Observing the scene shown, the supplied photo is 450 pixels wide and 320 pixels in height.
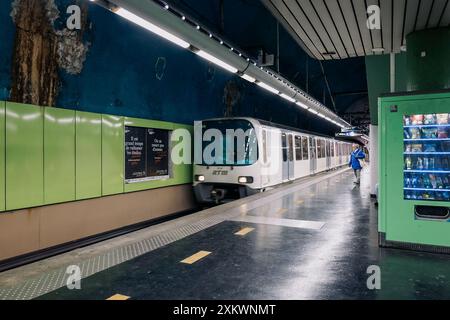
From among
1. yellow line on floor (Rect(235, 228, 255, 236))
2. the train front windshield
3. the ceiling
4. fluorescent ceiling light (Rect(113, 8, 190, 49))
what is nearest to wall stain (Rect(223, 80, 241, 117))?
the train front windshield

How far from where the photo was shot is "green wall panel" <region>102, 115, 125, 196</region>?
685cm

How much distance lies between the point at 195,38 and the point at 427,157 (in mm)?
3720

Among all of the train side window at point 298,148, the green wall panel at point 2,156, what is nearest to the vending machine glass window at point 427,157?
the green wall panel at point 2,156

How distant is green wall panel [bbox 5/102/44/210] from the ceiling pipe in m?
2.33

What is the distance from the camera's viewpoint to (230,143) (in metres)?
8.85

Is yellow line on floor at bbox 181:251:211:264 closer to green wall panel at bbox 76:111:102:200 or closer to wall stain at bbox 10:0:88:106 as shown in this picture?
green wall panel at bbox 76:111:102:200

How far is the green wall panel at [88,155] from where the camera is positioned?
6256 mm

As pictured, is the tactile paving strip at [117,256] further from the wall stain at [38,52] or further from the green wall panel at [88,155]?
the wall stain at [38,52]

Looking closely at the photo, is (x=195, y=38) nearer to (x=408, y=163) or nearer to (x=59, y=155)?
(x=59, y=155)

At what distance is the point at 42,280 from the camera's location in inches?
121

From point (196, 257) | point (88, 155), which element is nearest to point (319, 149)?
point (88, 155)
